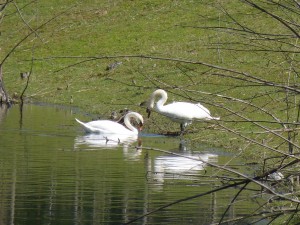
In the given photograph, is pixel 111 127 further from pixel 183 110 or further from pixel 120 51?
pixel 120 51

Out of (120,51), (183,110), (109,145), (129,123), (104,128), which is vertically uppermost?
(120,51)

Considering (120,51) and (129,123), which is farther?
(120,51)

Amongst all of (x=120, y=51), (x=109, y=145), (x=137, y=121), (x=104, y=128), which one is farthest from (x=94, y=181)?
(x=120, y=51)

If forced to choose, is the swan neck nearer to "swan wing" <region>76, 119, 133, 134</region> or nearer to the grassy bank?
"swan wing" <region>76, 119, 133, 134</region>

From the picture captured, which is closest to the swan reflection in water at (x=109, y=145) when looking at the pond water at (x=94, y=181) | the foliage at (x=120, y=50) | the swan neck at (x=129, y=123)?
the pond water at (x=94, y=181)

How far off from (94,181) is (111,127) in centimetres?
690

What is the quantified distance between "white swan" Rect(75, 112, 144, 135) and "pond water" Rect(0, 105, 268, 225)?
240 mm

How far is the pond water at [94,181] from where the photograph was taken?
948 centimetres

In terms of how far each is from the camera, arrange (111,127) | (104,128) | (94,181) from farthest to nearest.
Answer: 1. (111,127)
2. (104,128)
3. (94,181)

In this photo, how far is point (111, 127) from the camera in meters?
18.9

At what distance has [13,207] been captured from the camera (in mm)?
9961

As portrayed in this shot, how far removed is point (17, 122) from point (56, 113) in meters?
3.20

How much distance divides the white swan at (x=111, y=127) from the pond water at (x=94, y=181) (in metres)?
0.24

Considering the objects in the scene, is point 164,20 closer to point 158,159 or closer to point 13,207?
point 158,159
